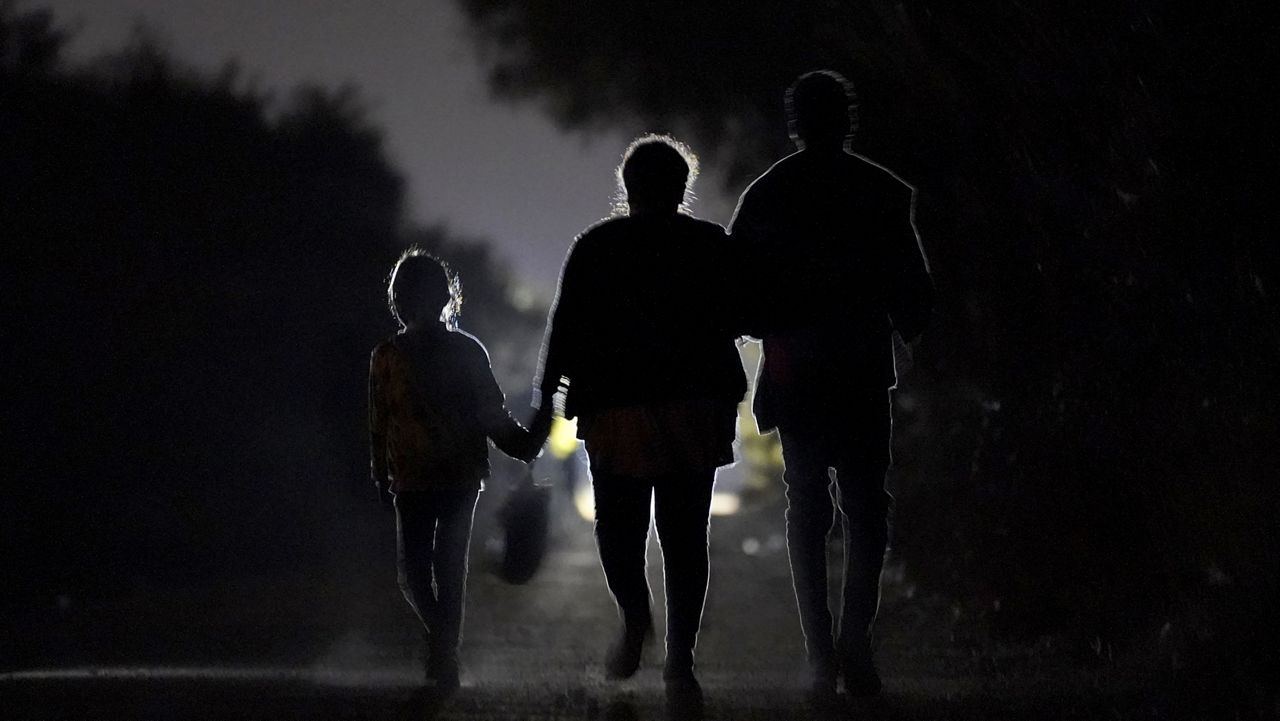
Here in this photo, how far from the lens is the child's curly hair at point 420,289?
6.98m

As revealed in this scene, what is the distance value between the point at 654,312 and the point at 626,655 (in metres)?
1.21

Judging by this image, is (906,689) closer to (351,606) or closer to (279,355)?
(351,606)

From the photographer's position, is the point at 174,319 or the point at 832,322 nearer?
the point at 832,322

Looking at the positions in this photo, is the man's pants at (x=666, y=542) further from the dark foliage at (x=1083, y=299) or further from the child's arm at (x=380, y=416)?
the dark foliage at (x=1083, y=299)

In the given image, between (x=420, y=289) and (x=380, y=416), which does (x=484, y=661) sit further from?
(x=420, y=289)

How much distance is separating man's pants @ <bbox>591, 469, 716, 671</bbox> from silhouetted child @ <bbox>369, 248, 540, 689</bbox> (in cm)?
66

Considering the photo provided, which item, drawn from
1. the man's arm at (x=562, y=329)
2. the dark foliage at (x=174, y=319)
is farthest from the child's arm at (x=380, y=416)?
the dark foliage at (x=174, y=319)

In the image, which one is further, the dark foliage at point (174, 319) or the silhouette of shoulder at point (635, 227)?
the dark foliage at point (174, 319)

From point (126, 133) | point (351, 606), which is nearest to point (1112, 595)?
point (351, 606)

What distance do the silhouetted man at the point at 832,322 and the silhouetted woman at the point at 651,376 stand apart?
22 centimetres

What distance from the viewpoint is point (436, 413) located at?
6.91 meters

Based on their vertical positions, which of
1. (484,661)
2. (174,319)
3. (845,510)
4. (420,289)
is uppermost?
(174,319)

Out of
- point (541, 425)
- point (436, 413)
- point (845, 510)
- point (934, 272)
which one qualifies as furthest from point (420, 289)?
point (934, 272)

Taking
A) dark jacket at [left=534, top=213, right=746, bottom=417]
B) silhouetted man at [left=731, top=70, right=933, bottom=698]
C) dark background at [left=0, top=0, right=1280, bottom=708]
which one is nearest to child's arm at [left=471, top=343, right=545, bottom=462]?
dark jacket at [left=534, top=213, right=746, bottom=417]
